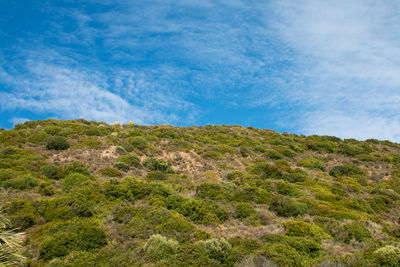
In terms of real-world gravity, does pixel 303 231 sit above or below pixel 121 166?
below

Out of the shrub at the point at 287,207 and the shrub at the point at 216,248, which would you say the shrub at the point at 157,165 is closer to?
the shrub at the point at 287,207

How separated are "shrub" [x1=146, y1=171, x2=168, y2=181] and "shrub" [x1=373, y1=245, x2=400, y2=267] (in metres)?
12.8

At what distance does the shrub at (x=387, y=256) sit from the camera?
8.87 m

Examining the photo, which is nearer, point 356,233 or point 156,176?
point 356,233

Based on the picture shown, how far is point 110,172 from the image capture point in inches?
707

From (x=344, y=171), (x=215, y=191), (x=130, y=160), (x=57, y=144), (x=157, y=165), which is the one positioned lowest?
(x=215, y=191)

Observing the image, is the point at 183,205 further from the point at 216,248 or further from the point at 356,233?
the point at 356,233

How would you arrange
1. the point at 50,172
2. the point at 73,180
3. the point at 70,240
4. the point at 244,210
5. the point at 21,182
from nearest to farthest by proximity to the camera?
the point at 70,240 → the point at 244,210 → the point at 21,182 → the point at 73,180 → the point at 50,172

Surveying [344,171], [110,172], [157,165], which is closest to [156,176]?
[157,165]

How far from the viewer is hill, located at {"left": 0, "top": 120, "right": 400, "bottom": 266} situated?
9.14m

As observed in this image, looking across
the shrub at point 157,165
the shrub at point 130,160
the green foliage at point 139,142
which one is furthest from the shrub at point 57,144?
the shrub at point 157,165

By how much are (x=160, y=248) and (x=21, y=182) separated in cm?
970

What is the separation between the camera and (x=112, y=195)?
45.6ft

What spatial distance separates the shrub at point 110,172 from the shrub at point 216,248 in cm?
1001
